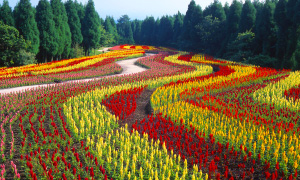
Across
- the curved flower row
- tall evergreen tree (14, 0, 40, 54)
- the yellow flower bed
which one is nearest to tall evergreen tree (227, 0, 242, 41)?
the curved flower row

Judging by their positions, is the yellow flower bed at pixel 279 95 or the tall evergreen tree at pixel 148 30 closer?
the yellow flower bed at pixel 279 95

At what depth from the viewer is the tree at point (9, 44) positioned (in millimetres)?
25281

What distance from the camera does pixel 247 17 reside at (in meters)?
34.5

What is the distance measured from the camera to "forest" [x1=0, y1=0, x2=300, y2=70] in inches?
1002

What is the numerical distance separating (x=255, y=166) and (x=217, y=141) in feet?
4.59

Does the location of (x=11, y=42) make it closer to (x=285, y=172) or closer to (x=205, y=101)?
(x=205, y=101)

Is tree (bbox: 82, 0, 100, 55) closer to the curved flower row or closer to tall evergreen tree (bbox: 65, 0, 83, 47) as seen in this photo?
tall evergreen tree (bbox: 65, 0, 83, 47)

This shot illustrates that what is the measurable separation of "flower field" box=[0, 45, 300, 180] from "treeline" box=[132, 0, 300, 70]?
1033cm

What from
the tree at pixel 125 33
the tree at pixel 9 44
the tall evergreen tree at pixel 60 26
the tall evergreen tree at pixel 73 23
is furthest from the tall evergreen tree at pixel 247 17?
the tree at pixel 125 33

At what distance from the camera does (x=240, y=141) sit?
22.5 ft

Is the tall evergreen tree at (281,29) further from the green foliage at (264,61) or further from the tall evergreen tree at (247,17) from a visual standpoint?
the tall evergreen tree at (247,17)

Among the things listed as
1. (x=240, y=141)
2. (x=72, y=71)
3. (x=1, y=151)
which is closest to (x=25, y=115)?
(x=1, y=151)

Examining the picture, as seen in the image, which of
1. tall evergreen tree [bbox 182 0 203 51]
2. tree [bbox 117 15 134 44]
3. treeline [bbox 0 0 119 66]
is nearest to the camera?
treeline [bbox 0 0 119 66]

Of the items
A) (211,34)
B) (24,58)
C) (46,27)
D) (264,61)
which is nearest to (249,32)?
(264,61)
